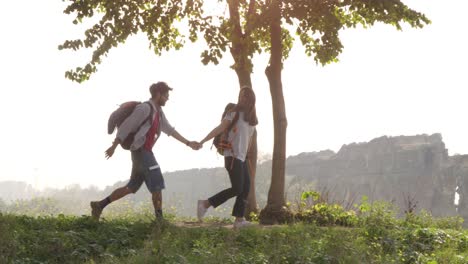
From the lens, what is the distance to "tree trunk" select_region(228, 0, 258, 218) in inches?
550

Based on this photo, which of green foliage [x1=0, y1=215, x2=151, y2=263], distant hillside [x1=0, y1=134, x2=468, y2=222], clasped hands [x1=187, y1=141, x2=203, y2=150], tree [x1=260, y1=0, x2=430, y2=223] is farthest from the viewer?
distant hillside [x1=0, y1=134, x2=468, y2=222]

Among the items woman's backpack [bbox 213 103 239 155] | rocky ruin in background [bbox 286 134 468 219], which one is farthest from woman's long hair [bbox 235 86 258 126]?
rocky ruin in background [bbox 286 134 468 219]

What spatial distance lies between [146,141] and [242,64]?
5.06 m

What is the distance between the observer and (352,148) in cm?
7700

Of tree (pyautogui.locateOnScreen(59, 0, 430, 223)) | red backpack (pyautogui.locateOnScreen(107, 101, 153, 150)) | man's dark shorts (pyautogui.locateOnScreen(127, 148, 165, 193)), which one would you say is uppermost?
tree (pyautogui.locateOnScreen(59, 0, 430, 223))

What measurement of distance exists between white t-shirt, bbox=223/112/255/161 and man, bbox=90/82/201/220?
1.08 metres

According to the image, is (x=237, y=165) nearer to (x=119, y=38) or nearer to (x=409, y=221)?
(x=409, y=221)

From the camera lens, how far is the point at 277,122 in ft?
43.8

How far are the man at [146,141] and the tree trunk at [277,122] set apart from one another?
3.63 metres

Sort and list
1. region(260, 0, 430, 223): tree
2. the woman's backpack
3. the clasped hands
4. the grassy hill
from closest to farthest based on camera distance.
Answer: the grassy hill → the woman's backpack → the clasped hands → region(260, 0, 430, 223): tree

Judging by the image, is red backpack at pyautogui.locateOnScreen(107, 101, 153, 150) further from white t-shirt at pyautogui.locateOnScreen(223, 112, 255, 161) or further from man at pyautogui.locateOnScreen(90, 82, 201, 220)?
white t-shirt at pyautogui.locateOnScreen(223, 112, 255, 161)

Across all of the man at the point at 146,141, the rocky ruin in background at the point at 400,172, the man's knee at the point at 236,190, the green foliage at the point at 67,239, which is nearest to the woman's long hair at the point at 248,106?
the man's knee at the point at 236,190

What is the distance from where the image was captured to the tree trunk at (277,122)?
13000 millimetres

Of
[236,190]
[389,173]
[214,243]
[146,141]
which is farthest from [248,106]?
[389,173]
